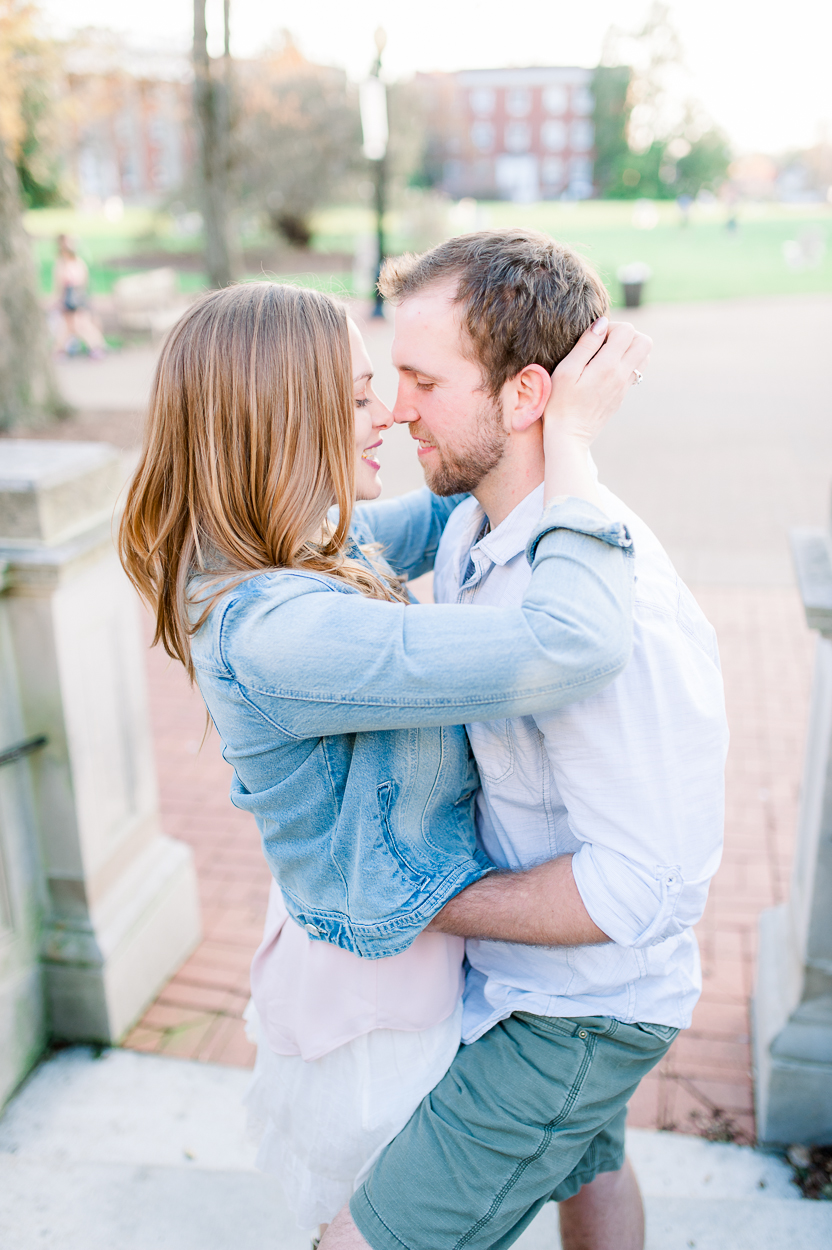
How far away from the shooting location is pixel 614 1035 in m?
1.73

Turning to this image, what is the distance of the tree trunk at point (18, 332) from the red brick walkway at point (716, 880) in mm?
6746

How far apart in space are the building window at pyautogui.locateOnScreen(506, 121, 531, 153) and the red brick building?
0.28 ft

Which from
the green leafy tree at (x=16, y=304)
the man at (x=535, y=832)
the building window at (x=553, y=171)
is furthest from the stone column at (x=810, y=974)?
the building window at (x=553, y=171)

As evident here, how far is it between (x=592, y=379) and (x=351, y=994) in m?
1.17

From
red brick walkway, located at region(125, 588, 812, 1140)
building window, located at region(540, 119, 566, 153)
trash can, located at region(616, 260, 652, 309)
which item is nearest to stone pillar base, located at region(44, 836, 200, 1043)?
red brick walkway, located at region(125, 588, 812, 1140)

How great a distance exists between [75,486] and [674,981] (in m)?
2.07

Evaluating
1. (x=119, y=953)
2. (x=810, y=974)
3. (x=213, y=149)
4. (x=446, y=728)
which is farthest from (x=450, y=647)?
(x=213, y=149)

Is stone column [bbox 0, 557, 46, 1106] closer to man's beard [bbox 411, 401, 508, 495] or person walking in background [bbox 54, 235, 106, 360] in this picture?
man's beard [bbox 411, 401, 508, 495]

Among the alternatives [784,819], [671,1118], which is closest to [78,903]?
[671,1118]

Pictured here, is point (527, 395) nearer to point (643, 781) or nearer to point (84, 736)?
point (643, 781)

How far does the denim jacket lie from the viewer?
4.80 feet

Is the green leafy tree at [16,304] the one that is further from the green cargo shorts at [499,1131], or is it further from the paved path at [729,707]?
the green cargo shorts at [499,1131]

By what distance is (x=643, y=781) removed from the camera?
62.7 inches

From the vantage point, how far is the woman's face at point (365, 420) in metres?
1.76
